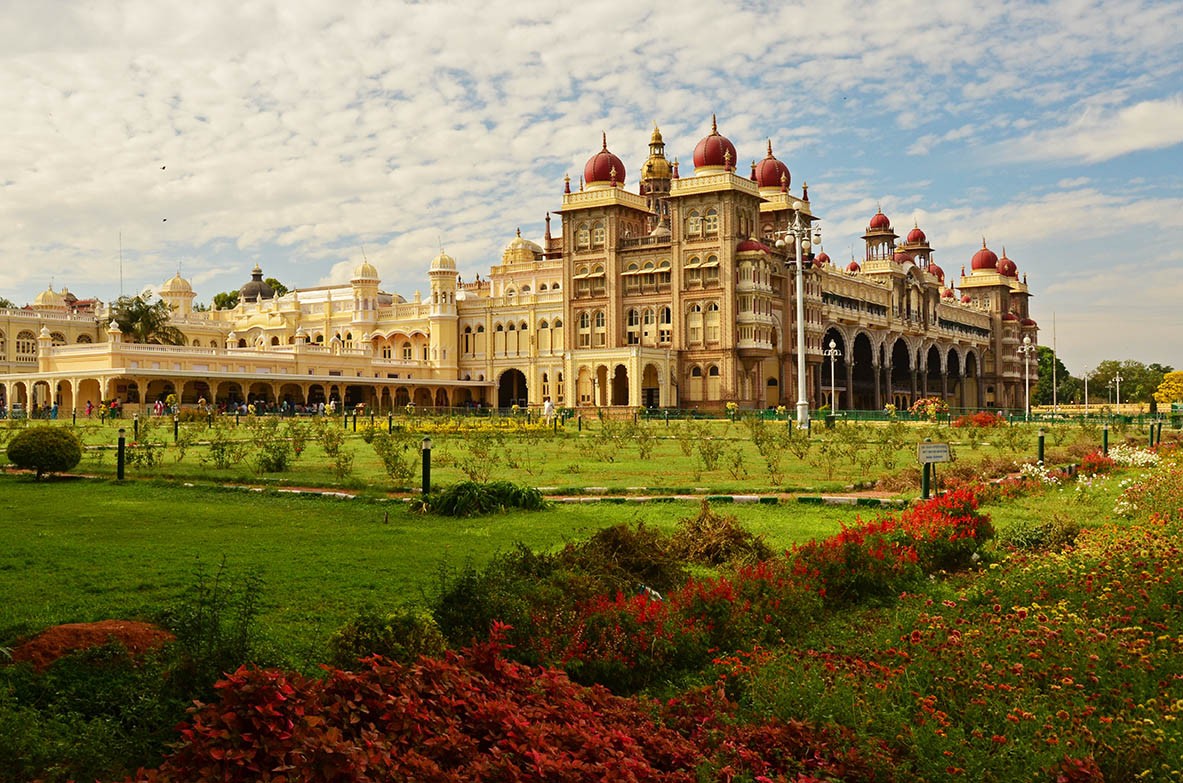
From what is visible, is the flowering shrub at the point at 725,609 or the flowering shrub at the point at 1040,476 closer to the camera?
the flowering shrub at the point at 725,609

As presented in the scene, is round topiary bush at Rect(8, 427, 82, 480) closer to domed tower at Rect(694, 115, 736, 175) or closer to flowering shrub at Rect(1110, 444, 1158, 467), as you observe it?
flowering shrub at Rect(1110, 444, 1158, 467)

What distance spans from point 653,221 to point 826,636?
66.5m

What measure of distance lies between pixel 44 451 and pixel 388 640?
49.3 ft

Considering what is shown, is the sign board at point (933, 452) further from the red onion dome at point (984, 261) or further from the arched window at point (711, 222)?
the red onion dome at point (984, 261)

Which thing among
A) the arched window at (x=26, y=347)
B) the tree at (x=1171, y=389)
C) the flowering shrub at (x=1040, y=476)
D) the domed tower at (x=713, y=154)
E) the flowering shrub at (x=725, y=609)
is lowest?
the flowering shrub at (x=725, y=609)

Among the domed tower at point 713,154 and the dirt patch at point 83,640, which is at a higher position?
the domed tower at point 713,154

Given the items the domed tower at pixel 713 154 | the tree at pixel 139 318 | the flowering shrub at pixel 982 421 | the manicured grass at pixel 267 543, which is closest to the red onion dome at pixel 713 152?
the domed tower at pixel 713 154

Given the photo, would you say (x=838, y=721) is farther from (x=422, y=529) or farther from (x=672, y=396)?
(x=672, y=396)

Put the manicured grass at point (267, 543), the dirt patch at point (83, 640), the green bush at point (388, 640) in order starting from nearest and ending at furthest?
1. the green bush at point (388, 640)
2. the dirt patch at point (83, 640)
3. the manicured grass at point (267, 543)

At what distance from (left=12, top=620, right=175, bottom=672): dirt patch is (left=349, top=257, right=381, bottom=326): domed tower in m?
72.4

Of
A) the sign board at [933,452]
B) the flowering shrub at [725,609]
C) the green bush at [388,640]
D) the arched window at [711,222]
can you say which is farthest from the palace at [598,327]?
the green bush at [388,640]

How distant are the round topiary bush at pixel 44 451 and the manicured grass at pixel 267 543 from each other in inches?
27.6

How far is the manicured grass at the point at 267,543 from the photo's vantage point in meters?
7.50

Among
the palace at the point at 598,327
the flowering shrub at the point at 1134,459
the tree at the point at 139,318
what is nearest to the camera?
the flowering shrub at the point at 1134,459
